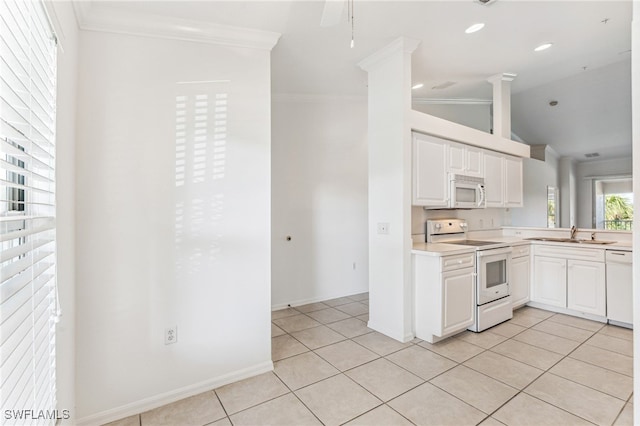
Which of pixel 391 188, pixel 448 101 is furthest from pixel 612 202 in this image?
pixel 391 188

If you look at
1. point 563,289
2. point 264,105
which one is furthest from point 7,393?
point 563,289

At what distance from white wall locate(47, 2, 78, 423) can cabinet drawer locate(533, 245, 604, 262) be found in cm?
481

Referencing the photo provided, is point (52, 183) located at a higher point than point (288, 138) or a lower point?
lower

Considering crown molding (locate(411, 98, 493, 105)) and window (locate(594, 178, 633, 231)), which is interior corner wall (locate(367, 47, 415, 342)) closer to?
crown molding (locate(411, 98, 493, 105))

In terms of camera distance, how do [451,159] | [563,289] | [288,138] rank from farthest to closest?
[288,138], [563,289], [451,159]

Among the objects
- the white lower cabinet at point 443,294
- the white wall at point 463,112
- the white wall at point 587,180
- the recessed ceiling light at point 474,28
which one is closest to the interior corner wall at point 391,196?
the white lower cabinet at point 443,294

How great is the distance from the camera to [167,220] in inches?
84.0

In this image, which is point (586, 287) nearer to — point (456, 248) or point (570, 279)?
point (570, 279)

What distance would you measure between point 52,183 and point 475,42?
3.52m

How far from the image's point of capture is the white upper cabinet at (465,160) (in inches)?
137

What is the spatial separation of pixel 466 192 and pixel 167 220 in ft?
10.5

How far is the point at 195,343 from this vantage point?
7.28 feet

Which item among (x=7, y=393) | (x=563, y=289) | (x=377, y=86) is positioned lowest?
(x=563, y=289)

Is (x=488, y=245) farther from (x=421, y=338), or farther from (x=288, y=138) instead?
(x=288, y=138)
